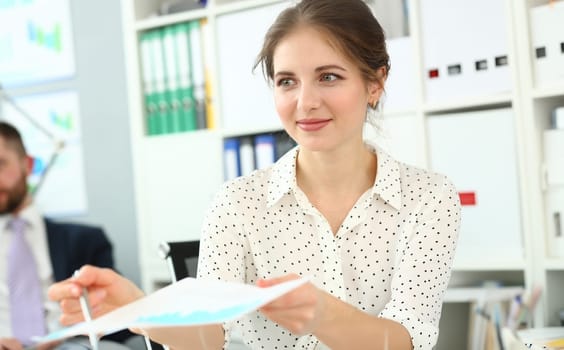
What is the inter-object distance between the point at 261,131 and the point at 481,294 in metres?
0.87

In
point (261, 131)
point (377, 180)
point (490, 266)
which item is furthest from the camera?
point (261, 131)

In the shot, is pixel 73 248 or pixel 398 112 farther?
pixel 73 248

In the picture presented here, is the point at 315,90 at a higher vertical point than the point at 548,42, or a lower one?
lower

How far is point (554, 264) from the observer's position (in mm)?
2051

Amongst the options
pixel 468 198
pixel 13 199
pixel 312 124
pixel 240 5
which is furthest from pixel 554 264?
pixel 13 199

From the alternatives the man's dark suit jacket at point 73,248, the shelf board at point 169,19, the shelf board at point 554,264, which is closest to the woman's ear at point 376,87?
the shelf board at point 554,264

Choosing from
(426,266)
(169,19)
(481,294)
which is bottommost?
(481,294)

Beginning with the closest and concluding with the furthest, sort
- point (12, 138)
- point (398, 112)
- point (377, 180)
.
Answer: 1. point (377, 180)
2. point (398, 112)
3. point (12, 138)

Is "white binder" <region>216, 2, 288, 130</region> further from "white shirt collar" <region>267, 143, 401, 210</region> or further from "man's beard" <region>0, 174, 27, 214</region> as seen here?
"white shirt collar" <region>267, 143, 401, 210</region>

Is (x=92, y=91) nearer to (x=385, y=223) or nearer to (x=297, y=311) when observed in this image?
(x=385, y=223)

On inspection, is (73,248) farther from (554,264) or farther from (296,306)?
(296,306)

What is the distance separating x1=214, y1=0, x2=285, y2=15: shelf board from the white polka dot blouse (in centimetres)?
110

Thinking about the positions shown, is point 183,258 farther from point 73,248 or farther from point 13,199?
point 13,199

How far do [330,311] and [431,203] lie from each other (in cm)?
45
